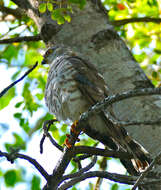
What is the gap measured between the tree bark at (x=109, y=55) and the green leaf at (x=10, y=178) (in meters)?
1.05

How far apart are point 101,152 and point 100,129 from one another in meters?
0.89

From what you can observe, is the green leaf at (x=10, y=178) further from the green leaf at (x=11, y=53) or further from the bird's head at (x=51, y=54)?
the green leaf at (x=11, y=53)

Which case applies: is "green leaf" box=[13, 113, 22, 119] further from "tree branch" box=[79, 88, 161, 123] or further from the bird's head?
"tree branch" box=[79, 88, 161, 123]

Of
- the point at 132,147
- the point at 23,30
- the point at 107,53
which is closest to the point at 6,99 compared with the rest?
the point at 23,30

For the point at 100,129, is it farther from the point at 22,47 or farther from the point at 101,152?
the point at 22,47

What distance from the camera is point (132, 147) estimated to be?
2.85 metres

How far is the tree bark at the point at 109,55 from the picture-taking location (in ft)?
9.29

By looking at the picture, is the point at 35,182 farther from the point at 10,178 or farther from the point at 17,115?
the point at 17,115

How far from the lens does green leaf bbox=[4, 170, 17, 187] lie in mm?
3158

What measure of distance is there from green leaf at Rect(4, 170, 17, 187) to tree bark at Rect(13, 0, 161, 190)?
41.5 inches

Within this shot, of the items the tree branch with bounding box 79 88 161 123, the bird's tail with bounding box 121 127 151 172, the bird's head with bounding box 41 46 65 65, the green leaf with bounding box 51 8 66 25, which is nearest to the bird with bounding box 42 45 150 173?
the bird's tail with bounding box 121 127 151 172

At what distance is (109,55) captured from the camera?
10.7ft

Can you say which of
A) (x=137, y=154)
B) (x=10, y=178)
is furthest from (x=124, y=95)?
(x=10, y=178)

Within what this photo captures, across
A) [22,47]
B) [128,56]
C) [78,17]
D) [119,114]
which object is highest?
[22,47]
